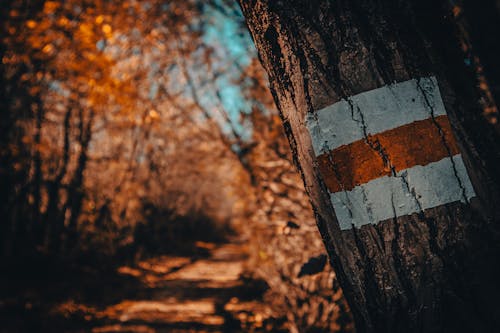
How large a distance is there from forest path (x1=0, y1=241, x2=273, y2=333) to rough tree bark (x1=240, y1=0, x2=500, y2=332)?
3.86 metres

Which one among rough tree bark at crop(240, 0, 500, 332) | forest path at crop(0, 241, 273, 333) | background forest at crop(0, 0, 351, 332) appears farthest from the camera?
forest path at crop(0, 241, 273, 333)

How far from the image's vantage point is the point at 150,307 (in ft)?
18.6

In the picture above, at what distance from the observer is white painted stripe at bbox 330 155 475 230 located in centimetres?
73

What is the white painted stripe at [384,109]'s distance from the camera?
73 centimetres

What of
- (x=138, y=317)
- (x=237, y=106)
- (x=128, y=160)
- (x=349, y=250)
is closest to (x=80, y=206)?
(x=128, y=160)

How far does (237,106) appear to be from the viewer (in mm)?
5922

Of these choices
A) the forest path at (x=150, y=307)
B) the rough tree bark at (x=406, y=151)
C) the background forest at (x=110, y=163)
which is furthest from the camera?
the forest path at (x=150, y=307)

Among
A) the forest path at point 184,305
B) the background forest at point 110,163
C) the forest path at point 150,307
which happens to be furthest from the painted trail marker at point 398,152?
the forest path at point 184,305

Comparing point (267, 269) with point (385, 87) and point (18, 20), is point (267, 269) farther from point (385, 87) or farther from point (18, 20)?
point (18, 20)

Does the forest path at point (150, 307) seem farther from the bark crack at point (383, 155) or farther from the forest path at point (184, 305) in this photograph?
the bark crack at point (383, 155)

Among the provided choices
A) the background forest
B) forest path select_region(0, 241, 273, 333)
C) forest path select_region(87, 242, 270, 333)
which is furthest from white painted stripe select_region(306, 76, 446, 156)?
forest path select_region(87, 242, 270, 333)

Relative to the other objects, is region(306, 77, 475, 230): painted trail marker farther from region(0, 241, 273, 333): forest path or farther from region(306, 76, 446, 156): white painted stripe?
region(0, 241, 273, 333): forest path

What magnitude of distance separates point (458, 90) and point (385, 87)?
25 cm

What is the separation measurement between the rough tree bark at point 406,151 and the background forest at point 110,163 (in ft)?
7.11
